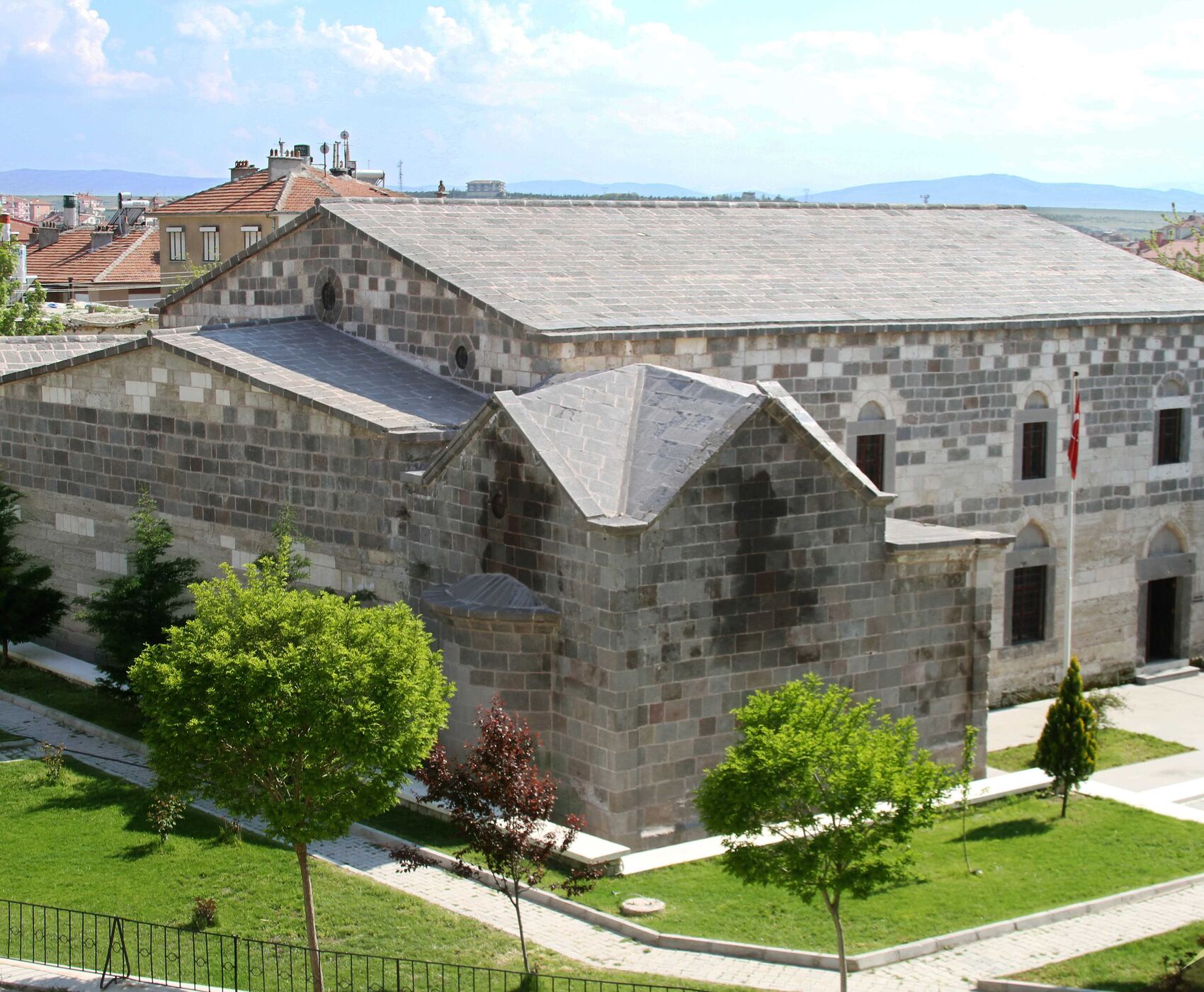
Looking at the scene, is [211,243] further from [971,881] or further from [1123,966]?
[1123,966]

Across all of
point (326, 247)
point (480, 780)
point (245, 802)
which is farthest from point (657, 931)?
point (326, 247)

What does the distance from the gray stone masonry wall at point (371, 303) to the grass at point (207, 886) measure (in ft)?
27.5

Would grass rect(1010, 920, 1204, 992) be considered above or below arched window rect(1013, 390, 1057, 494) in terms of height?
below

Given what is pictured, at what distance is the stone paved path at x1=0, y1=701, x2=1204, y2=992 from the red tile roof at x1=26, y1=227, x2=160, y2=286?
5570 cm

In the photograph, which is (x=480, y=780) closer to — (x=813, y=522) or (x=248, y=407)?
(x=813, y=522)

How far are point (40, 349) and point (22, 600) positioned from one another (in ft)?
22.3

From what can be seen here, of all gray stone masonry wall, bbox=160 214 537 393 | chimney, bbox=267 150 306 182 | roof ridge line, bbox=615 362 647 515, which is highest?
chimney, bbox=267 150 306 182

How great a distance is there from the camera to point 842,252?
32469mm

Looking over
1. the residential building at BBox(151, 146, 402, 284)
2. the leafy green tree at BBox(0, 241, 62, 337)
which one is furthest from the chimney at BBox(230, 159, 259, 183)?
the leafy green tree at BBox(0, 241, 62, 337)

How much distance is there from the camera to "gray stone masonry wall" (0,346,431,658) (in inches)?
1011

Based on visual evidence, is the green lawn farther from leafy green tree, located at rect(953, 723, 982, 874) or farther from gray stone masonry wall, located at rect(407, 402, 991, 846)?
gray stone masonry wall, located at rect(407, 402, 991, 846)

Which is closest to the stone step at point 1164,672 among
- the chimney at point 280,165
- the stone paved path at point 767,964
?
the stone paved path at point 767,964

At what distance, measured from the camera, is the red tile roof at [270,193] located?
6444 centimetres

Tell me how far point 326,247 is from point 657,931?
49.5 ft
